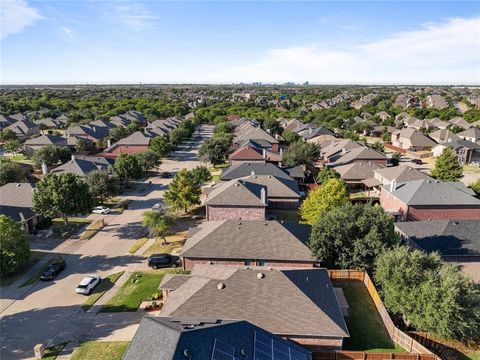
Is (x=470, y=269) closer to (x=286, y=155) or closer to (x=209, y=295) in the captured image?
(x=209, y=295)

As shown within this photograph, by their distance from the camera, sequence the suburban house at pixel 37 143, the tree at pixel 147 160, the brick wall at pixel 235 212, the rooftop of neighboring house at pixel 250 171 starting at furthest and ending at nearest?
the suburban house at pixel 37 143
the tree at pixel 147 160
the rooftop of neighboring house at pixel 250 171
the brick wall at pixel 235 212

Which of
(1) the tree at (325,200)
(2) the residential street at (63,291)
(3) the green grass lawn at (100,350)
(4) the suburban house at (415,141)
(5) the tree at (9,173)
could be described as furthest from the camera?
(4) the suburban house at (415,141)

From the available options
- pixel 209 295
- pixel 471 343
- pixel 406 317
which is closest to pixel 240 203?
pixel 209 295

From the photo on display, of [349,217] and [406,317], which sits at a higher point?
[349,217]

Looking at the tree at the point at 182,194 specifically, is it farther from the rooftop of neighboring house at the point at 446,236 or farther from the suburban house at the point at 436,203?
the suburban house at the point at 436,203

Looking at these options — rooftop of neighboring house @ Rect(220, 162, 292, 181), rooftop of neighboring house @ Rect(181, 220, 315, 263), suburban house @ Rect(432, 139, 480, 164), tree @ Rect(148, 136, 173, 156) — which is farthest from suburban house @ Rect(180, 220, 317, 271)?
suburban house @ Rect(432, 139, 480, 164)

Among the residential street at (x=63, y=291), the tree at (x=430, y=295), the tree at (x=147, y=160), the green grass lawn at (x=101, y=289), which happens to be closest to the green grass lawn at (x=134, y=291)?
the green grass lawn at (x=101, y=289)

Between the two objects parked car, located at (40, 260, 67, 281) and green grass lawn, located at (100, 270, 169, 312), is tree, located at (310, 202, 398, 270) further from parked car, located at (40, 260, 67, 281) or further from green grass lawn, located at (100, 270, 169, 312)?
parked car, located at (40, 260, 67, 281)
